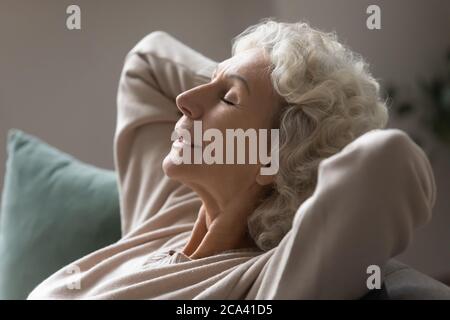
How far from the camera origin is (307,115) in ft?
4.23

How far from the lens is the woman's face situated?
1.30 metres

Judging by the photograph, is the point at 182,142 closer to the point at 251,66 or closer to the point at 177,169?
the point at 177,169

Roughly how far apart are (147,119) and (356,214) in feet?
2.50

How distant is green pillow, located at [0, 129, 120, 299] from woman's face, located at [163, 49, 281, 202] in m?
0.53

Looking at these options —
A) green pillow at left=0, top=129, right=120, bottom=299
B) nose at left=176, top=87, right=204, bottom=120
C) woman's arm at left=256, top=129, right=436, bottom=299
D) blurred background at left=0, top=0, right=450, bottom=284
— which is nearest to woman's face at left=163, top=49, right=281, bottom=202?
nose at left=176, top=87, right=204, bottom=120

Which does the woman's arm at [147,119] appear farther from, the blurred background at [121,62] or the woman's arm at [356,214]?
the woman's arm at [356,214]

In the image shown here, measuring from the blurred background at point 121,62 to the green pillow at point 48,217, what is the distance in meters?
0.47

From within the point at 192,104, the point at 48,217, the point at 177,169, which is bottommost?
the point at 48,217

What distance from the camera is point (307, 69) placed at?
4.26 ft

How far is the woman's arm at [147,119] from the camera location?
1671mm

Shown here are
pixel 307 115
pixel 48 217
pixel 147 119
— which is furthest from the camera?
pixel 48 217

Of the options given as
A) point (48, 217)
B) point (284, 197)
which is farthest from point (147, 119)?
point (284, 197)

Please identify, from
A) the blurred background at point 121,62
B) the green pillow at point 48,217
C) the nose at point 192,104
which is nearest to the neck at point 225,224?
the nose at point 192,104

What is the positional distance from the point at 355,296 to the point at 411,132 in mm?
1360
